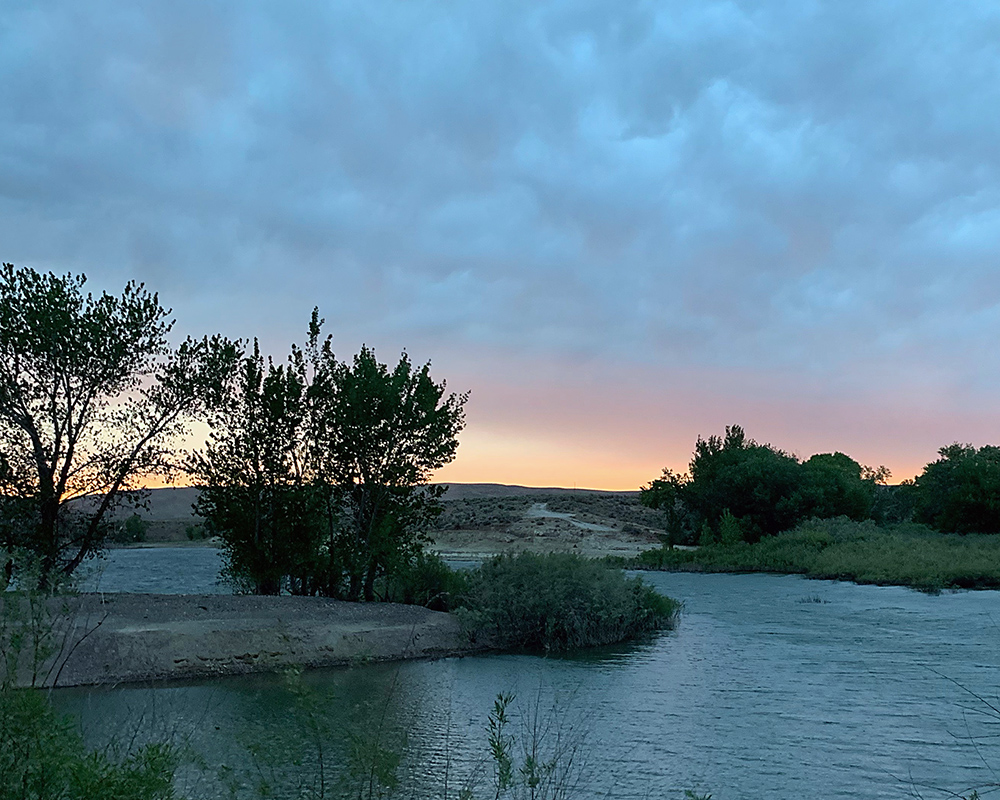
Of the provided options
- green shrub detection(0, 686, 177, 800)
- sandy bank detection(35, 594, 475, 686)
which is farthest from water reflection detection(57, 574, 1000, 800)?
green shrub detection(0, 686, 177, 800)

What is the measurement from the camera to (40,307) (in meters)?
22.0

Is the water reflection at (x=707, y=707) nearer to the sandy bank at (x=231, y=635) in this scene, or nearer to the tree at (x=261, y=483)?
the sandy bank at (x=231, y=635)

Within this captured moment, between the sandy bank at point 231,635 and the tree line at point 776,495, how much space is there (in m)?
44.2

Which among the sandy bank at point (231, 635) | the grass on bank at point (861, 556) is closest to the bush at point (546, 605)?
the sandy bank at point (231, 635)

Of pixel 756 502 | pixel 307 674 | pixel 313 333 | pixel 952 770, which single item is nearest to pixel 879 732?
pixel 952 770

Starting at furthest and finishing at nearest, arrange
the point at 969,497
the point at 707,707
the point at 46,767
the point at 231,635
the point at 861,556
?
the point at 969,497
the point at 861,556
the point at 231,635
the point at 707,707
the point at 46,767

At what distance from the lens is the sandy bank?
742 inches

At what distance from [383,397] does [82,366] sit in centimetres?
784

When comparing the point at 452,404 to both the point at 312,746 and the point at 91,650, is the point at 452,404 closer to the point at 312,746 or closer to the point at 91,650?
the point at 91,650

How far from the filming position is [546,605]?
25.1 meters

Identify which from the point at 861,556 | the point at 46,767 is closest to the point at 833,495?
the point at 861,556

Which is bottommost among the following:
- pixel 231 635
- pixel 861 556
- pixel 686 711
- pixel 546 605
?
pixel 686 711

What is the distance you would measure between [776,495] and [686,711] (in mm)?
55248

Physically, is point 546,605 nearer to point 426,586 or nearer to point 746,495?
point 426,586
